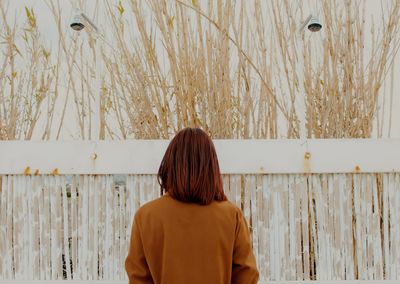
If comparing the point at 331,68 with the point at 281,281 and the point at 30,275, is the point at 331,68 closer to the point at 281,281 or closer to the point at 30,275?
the point at 281,281

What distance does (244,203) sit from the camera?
6.73ft

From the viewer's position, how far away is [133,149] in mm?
2020

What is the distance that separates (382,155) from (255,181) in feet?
1.80

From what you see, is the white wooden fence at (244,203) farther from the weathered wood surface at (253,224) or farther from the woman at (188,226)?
the woman at (188,226)

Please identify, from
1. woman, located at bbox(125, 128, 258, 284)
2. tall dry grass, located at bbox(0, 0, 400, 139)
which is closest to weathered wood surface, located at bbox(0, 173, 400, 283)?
tall dry grass, located at bbox(0, 0, 400, 139)

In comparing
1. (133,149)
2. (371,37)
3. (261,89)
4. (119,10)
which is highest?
(119,10)

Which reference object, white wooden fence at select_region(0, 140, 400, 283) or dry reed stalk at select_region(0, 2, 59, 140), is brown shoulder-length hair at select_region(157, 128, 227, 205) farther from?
dry reed stalk at select_region(0, 2, 59, 140)

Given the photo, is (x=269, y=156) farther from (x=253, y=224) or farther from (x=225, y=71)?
(x=225, y=71)

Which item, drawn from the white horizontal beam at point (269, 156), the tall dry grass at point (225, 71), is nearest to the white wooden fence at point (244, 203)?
the white horizontal beam at point (269, 156)

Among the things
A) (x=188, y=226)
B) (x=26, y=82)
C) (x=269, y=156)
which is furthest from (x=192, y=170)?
(x=26, y=82)

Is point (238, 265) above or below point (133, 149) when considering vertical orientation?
below

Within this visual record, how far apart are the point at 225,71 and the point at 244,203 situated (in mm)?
632

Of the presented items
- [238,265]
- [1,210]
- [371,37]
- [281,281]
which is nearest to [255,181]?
[281,281]

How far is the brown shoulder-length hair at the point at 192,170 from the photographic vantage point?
4.59ft
